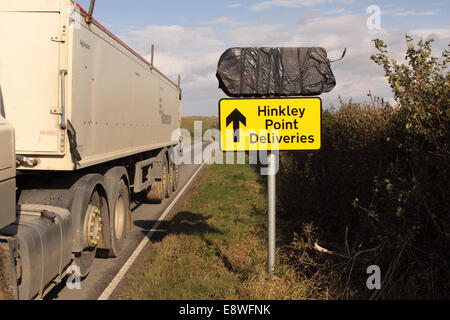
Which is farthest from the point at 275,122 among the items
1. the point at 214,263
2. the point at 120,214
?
the point at 120,214

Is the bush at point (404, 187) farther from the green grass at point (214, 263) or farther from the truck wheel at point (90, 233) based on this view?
the truck wheel at point (90, 233)

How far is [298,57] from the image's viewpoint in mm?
4750

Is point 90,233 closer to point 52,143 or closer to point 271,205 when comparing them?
point 52,143

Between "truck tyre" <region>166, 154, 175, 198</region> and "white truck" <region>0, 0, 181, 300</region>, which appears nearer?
"white truck" <region>0, 0, 181, 300</region>

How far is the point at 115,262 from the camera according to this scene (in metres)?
6.87

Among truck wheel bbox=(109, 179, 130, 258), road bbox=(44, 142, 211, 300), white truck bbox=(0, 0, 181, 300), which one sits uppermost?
white truck bbox=(0, 0, 181, 300)

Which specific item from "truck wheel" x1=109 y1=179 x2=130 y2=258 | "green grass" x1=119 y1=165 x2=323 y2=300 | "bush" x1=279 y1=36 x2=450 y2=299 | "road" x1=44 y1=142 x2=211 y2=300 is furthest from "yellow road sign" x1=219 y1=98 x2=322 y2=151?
"truck wheel" x1=109 y1=179 x2=130 y2=258

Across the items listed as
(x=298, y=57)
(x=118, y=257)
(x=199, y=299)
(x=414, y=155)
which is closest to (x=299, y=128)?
(x=298, y=57)

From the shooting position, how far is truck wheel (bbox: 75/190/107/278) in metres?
5.64

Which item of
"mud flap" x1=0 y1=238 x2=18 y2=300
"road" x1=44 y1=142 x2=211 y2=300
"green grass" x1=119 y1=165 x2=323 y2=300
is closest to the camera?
"mud flap" x1=0 y1=238 x2=18 y2=300

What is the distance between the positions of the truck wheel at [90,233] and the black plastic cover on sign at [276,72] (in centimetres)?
257

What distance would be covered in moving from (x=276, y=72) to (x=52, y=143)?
2808 millimetres

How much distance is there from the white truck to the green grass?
934mm

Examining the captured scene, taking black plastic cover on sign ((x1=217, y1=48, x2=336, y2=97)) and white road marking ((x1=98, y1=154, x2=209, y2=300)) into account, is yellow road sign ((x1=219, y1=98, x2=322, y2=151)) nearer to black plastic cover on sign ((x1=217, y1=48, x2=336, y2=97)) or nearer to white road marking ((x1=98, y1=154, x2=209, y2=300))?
black plastic cover on sign ((x1=217, y1=48, x2=336, y2=97))
